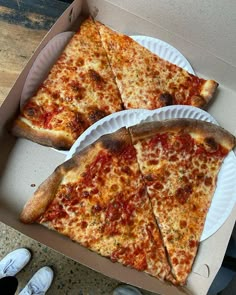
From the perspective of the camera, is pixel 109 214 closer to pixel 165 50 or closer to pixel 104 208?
pixel 104 208

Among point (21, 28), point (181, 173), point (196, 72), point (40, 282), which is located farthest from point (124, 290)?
point (21, 28)

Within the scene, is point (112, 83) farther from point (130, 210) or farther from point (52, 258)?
point (52, 258)

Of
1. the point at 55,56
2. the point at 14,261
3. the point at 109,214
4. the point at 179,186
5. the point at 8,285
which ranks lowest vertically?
the point at 8,285

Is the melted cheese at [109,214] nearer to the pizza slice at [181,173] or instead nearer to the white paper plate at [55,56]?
the pizza slice at [181,173]

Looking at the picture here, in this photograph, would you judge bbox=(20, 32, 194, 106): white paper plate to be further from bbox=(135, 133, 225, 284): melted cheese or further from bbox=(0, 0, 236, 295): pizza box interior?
bbox=(135, 133, 225, 284): melted cheese

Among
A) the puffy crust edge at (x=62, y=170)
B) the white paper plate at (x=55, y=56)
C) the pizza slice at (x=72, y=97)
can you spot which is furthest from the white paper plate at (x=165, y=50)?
the puffy crust edge at (x=62, y=170)

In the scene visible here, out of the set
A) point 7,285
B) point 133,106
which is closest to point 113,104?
point 133,106

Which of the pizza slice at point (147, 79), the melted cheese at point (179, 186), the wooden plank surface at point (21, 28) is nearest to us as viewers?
the melted cheese at point (179, 186)
